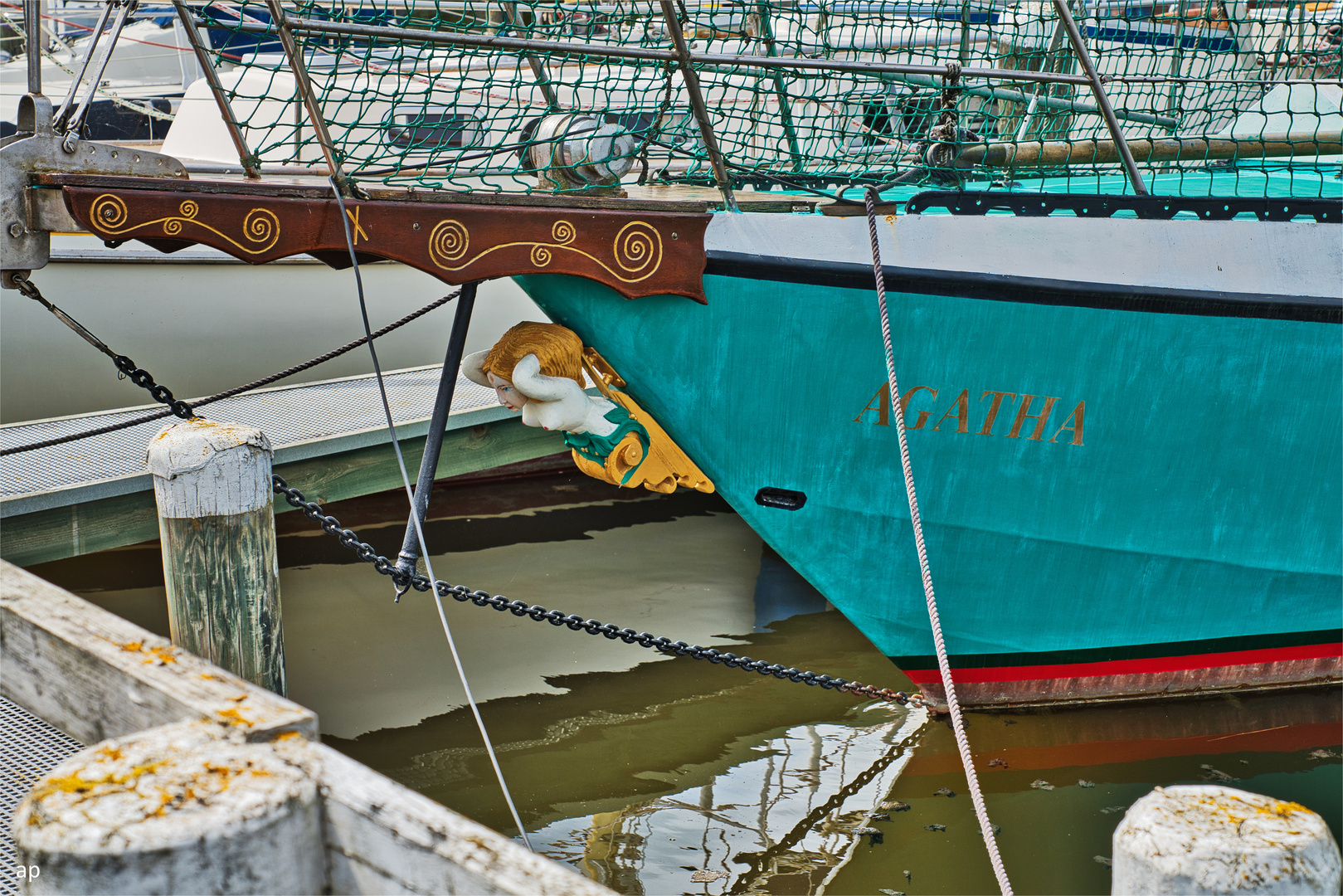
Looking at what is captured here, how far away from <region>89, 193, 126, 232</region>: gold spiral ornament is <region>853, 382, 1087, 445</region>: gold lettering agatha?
2.08 metres

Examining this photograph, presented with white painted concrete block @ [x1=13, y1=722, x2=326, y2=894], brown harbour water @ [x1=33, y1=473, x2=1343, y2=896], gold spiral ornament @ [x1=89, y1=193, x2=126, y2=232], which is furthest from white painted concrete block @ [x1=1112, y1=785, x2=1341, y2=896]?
gold spiral ornament @ [x1=89, y1=193, x2=126, y2=232]

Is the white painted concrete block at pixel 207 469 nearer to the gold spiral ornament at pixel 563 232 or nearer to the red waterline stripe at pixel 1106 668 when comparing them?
the gold spiral ornament at pixel 563 232

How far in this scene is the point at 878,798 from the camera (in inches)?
148

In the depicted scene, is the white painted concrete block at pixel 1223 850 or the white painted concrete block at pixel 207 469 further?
the white painted concrete block at pixel 207 469

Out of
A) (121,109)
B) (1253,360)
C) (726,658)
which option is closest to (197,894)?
(726,658)

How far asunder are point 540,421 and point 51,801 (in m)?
1.84

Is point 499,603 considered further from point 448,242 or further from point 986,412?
point 986,412

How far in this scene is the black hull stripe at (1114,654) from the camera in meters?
4.01

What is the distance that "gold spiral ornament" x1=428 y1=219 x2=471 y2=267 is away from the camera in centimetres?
301

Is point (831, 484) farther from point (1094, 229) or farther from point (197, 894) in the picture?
point (197, 894)

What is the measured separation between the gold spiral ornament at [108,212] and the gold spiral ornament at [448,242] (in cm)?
73

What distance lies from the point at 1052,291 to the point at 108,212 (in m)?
2.53

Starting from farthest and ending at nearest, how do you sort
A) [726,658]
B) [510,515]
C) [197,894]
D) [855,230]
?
1. [510,515]
2. [726,658]
3. [855,230]
4. [197,894]

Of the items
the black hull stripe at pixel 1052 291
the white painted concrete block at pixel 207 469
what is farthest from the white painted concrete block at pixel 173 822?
the black hull stripe at pixel 1052 291
